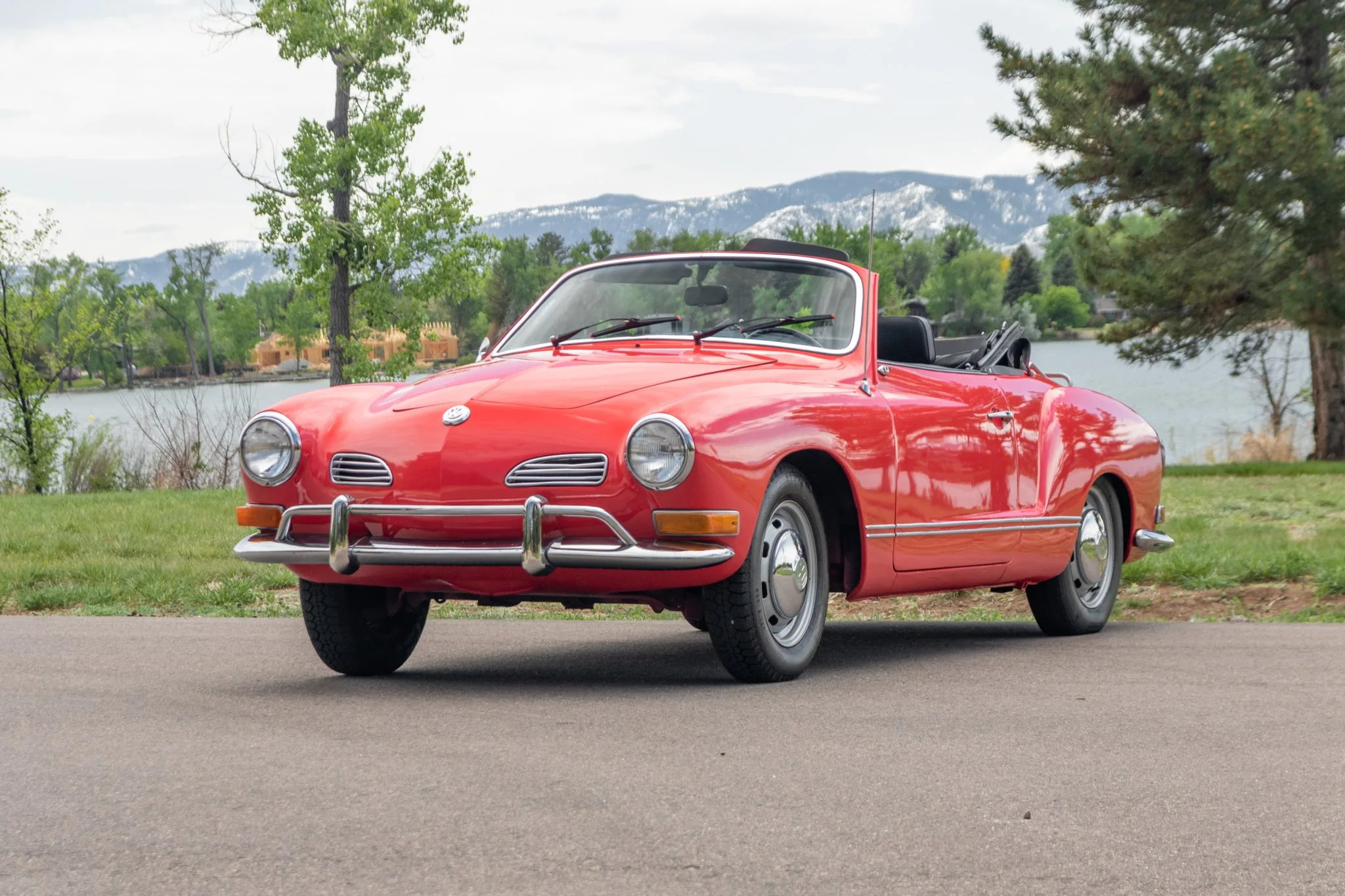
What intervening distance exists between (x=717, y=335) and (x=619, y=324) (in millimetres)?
455

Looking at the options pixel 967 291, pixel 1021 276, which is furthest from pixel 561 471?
pixel 1021 276

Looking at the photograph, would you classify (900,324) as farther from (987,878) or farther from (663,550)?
(987,878)

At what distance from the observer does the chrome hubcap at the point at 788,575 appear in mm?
5910

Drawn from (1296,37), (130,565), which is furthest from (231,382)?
(1296,37)

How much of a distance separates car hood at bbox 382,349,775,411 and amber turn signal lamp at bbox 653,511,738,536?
526mm

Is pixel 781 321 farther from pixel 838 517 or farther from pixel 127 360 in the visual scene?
pixel 127 360

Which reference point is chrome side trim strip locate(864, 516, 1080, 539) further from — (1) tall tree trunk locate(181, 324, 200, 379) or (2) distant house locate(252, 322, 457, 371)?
(1) tall tree trunk locate(181, 324, 200, 379)

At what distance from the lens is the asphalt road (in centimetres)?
349

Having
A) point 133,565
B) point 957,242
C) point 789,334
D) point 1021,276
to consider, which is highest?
point 957,242

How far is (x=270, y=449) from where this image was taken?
6.22 m

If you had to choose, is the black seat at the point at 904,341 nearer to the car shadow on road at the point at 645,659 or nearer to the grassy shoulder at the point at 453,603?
the car shadow on road at the point at 645,659

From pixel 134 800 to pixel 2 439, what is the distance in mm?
28131

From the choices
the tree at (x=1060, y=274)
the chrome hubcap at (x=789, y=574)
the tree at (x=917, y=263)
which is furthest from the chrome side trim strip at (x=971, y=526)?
the tree at (x=917, y=263)

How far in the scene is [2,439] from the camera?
99.0ft
